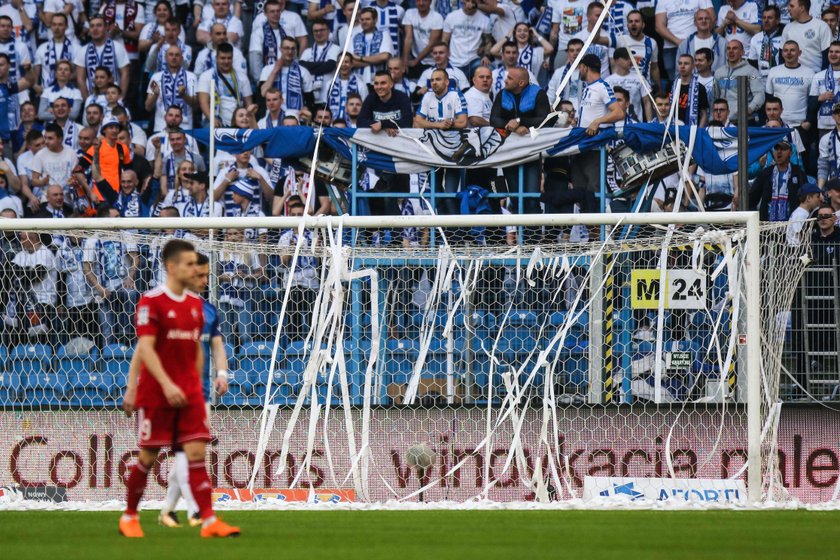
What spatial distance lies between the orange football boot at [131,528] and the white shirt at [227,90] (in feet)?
30.1

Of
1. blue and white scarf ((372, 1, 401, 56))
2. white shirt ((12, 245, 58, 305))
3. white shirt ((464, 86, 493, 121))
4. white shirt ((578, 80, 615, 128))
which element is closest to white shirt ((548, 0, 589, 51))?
white shirt ((578, 80, 615, 128))

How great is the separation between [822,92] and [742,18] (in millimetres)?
1397

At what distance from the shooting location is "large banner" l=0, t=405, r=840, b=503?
31.7 ft

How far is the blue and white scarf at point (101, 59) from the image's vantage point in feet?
52.2

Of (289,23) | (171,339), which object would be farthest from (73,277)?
(289,23)

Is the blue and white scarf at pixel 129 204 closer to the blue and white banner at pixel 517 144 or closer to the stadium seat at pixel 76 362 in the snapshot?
the blue and white banner at pixel 517 144

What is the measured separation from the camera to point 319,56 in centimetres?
1533

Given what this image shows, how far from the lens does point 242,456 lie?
986 centimetres

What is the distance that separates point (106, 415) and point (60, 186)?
5691 mm

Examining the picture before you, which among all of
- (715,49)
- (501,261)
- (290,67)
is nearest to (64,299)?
(501,261)

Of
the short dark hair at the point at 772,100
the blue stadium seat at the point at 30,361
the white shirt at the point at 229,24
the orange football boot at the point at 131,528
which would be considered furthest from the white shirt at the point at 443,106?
the orange football boot at the point at 131,528

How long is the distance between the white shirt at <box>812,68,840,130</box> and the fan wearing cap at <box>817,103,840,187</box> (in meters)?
0.13

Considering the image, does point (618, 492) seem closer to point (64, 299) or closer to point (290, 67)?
point (64, 299)

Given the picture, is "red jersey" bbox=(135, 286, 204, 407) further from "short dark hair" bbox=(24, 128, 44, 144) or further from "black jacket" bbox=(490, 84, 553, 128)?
"short dark hair" bbox=(24, 128, 44, 144)
